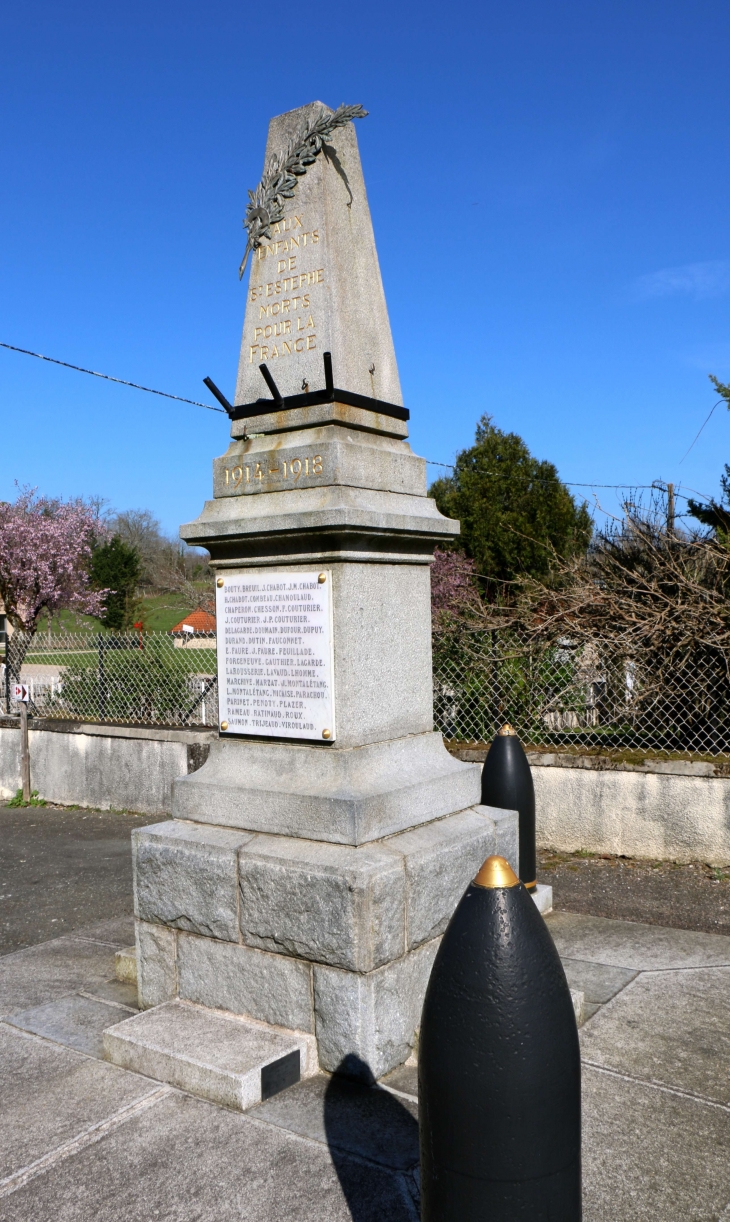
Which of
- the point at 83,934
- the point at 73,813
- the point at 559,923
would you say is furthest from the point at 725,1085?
the point at 73,813

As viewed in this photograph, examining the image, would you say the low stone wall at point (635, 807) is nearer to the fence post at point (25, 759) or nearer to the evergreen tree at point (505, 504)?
the fence post at point (25, 759)

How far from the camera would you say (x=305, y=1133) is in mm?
2820

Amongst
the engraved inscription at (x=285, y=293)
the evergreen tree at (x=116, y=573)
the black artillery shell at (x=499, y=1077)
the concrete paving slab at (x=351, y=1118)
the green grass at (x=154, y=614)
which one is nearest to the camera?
the black artillery shell at (x=499, y=1077)

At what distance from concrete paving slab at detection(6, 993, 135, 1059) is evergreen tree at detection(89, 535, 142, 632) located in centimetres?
2702

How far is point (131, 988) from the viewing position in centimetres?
407

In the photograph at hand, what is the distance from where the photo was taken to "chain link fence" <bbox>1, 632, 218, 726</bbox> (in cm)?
948

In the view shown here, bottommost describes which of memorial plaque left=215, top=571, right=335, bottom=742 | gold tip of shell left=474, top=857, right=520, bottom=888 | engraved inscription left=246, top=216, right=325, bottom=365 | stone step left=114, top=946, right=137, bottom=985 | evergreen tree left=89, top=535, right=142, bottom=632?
stone step left=114, top=946, right=137, bottom=985

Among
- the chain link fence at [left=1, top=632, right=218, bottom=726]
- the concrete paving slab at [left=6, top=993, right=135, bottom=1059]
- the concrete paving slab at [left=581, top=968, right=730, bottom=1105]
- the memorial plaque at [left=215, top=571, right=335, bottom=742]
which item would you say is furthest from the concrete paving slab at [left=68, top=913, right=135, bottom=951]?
the chain link fence at [left=1, top=632, right=218, bottom=726]

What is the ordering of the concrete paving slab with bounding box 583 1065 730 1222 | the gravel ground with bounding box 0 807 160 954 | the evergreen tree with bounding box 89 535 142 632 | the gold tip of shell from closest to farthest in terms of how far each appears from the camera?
1. the gold tip of shell
2. the concrete paving slab with bounding box 583 1065 730 1222
3. the gravel ground with bounding box 0 807 160 954
4. the evergreen tree with bounding box 89 535 142 632

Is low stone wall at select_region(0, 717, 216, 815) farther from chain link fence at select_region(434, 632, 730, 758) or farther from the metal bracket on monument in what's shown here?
the metal bracket on monument

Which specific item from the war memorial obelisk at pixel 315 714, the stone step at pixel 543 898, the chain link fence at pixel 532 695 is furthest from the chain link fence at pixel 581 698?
the war memorial obelisk at pixel 315 714

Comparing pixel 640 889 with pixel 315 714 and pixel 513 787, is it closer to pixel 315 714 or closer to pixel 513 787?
pixel 513 787

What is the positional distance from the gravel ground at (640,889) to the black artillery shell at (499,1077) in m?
3.76

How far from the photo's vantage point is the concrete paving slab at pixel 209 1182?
96.9 inches
